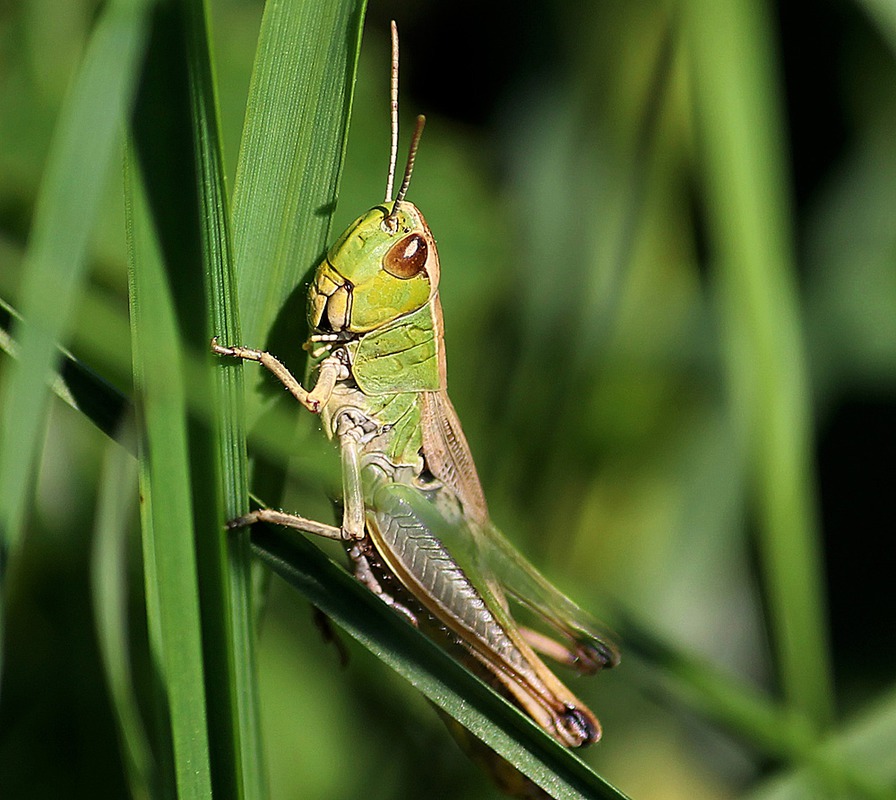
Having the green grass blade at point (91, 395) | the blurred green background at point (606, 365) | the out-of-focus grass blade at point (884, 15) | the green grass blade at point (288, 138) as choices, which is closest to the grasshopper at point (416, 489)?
the blurred green background at point (606, 365)

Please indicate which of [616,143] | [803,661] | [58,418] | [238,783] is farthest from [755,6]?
[238,783]

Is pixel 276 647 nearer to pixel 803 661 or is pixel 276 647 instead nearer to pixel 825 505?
pixel 803 661

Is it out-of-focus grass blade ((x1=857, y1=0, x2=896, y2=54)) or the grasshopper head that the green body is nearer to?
the grasshopper head

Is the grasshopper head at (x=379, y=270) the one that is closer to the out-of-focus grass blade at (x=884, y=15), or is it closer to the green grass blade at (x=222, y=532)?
the green grass blade at (x=222, y=532)

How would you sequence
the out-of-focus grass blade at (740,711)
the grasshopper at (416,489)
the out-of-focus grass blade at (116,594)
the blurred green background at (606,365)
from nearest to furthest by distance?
the out-of-focus grass blade at (116,594) < the out-of-focus grass blade at (740,711) < the grasshopper at (416,489) < the blurred green background at (606,365)

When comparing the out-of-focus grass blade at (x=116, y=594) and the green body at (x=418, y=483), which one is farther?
the green body at (x=418, y=483)

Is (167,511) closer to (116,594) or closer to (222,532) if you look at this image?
(222,532)
